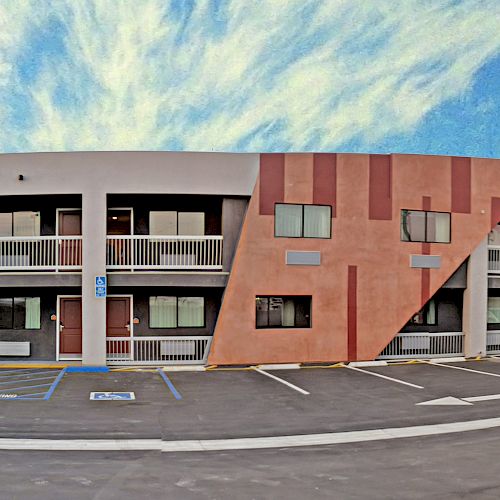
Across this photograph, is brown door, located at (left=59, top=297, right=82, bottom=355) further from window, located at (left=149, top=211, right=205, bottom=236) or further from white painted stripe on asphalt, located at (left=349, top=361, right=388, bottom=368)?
white painted stripe on asphalt, located at (left=349, top=361, right=388, bottom=368)

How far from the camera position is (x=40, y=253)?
1808 cm

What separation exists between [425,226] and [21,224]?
15.3m

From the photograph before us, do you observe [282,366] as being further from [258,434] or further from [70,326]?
[70,326]

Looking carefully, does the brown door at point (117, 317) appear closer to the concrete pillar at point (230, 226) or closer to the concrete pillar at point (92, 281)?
the concrete pillar at point (92, 281)

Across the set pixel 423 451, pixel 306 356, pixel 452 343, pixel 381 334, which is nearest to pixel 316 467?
pixel 423 451

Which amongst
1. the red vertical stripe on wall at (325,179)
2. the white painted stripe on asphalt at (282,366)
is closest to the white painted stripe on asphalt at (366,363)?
the white painted stripe on asphalt at (282,366)

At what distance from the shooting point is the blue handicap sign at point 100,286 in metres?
16.4

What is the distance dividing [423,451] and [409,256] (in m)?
10.6

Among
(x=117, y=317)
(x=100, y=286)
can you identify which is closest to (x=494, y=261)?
(x=117, y=317)

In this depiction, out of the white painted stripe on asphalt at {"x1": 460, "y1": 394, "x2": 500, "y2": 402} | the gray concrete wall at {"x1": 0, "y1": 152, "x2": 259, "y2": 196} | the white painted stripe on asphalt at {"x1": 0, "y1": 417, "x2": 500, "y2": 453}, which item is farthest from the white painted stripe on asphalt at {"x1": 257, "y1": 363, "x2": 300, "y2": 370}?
the white painted stripe on asphalt at {"x1": 0, "y1": 417, "x2": 500, "y2": 453}

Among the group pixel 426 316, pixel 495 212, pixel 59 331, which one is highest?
pixel 495 212

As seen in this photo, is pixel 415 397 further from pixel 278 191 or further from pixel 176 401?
pixel 278 191

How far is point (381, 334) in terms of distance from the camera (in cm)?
1775

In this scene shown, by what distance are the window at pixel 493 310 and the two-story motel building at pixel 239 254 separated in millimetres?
1724
